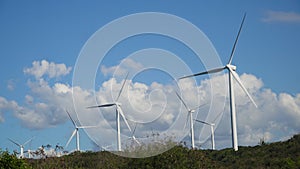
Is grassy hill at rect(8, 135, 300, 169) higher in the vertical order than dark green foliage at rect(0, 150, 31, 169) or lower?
higher

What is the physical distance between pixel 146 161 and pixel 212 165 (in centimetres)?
862

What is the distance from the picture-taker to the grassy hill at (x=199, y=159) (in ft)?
212

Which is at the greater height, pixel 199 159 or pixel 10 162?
pixel 199 159

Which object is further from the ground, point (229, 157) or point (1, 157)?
point (229, 157)

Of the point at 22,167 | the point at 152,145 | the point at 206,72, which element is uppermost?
the point at 206,72

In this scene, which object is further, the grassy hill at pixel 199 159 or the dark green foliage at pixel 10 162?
the grassy hill at pixel 199 159

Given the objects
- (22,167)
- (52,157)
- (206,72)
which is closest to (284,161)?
(206,72)

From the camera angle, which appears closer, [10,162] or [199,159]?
[10,162]

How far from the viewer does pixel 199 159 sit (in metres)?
67.3

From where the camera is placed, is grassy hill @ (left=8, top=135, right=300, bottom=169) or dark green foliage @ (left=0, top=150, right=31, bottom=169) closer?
dark green foliage @ (left=0, top=150, right=31, bottom=169)

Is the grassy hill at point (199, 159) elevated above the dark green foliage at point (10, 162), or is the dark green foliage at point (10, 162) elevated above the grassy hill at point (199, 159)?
the grassy hill at point (199, 159)

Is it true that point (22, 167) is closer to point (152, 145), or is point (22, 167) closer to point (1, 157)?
point (1, 157)

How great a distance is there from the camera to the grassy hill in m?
64.8

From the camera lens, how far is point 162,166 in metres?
63.4
